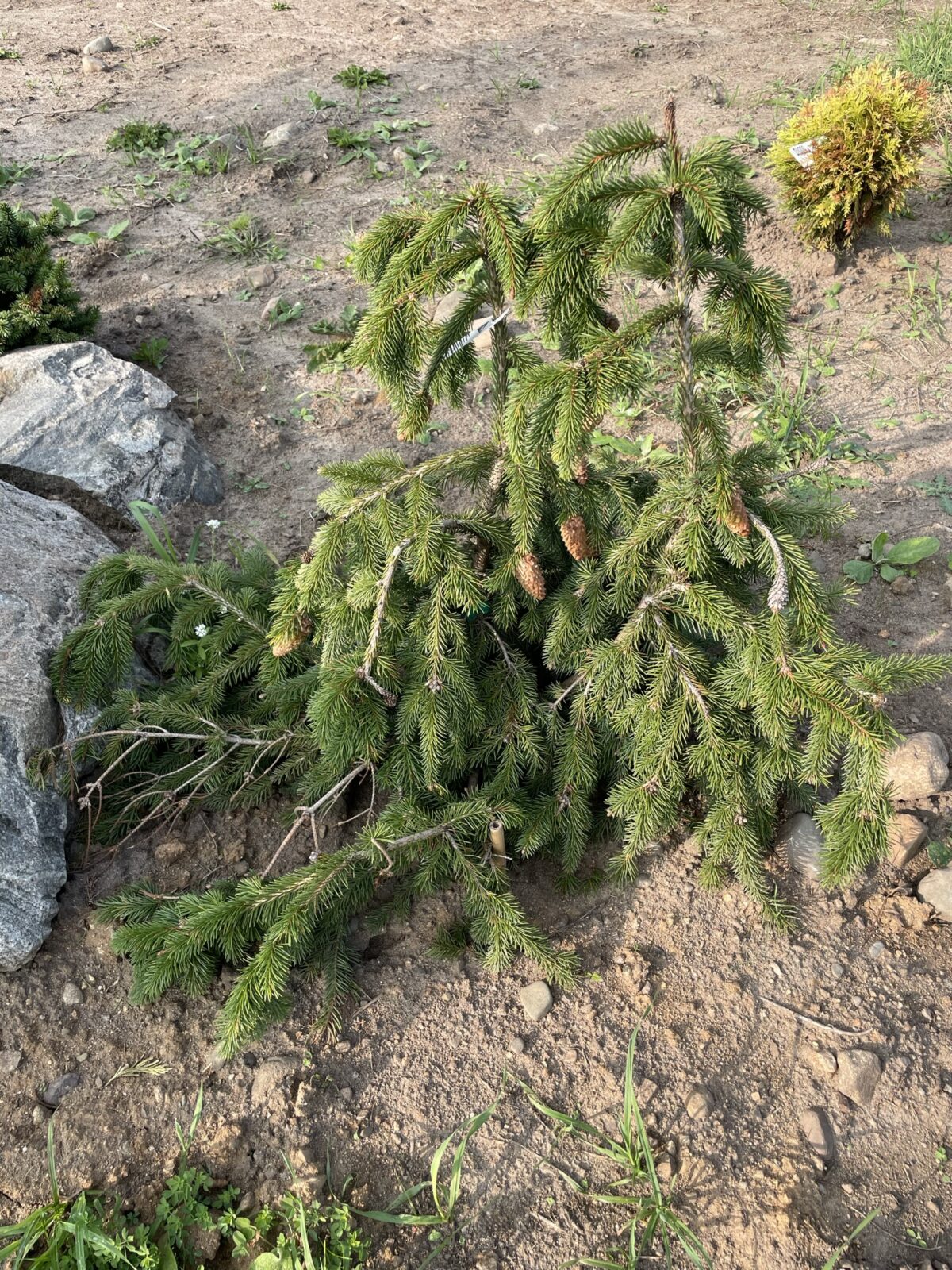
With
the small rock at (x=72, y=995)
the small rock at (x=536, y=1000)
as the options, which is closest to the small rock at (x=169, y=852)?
the small rock at (x=72, y=995)

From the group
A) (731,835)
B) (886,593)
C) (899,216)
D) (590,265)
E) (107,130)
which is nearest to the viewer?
(590,265)

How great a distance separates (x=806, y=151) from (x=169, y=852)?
482 centimetres

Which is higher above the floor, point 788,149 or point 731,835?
point 788,149

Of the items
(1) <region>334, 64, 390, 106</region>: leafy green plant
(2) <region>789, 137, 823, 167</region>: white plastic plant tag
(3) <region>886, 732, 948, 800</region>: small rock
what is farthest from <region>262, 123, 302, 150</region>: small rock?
(3) <region>886, 732, 948, 800</region>: small rock

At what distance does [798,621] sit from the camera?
2.41 m

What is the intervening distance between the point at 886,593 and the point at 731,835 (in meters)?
1.69

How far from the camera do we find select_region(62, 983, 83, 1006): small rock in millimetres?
2703

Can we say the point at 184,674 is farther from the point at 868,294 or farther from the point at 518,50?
the point at 518,50

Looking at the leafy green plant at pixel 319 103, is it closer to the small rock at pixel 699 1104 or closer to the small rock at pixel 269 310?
the small rock at pixel 269 310

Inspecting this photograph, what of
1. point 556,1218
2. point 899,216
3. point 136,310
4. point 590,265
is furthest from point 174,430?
point 899,216

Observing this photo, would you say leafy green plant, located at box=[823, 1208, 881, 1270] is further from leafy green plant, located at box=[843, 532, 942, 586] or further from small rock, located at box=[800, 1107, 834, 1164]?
leafy green plant, located at box=[843, 532, 942, 586]

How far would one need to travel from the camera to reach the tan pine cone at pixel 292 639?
8.34 ft

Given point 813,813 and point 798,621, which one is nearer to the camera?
point 798,621

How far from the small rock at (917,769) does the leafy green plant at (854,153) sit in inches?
134
